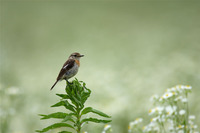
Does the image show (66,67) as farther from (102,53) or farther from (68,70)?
(102,53)

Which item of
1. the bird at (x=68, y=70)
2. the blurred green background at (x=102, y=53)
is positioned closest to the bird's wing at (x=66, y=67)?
the bird at (x=68, y=70)

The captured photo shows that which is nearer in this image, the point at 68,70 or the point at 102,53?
the point at 68,70

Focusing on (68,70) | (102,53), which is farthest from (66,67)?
(102,53)

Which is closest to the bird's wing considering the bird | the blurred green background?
the bird

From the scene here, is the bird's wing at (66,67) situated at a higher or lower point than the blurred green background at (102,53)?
lower

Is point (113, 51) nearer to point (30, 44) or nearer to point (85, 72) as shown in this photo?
point (85, 72)

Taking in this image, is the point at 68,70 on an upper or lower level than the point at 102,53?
lower

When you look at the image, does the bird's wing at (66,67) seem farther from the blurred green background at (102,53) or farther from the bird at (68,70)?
the blurred green background at (102,53)

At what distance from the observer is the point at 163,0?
54.2ft

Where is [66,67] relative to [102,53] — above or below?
below

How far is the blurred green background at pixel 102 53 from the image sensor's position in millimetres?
6262

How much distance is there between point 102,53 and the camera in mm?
10828

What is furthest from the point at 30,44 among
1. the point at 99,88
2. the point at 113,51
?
the point at 99,88

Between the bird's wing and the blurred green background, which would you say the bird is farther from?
the blurred green background
